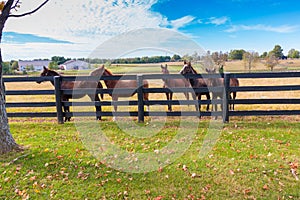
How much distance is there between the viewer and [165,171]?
11.6 feet

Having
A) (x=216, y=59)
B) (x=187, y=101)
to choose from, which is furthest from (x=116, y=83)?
(x=216, y=59)

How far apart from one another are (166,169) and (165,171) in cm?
6

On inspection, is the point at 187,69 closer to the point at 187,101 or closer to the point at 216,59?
the point at 187,101

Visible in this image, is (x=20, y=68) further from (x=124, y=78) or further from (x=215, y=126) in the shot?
(x=215, y=126)

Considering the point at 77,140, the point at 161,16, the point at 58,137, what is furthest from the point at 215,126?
the point at 161,16

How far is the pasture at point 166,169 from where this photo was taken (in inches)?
119

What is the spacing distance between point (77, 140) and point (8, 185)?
5.83 feet

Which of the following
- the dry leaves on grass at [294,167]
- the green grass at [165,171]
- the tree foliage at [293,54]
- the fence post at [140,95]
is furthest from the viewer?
the tree foliage at [293,54]

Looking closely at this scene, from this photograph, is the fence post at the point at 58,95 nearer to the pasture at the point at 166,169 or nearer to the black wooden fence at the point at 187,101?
the black wooden fence at the point at 187,101

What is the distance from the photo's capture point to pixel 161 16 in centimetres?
862

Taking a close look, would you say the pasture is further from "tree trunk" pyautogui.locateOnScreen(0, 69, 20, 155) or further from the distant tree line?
the distant tree line

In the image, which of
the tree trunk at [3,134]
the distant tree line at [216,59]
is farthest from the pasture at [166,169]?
the distant tree line at [216,59]

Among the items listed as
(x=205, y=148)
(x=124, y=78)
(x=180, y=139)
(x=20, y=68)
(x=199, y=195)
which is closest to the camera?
(x=199, y=195)

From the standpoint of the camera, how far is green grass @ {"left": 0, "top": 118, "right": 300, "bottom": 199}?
9.89ft
